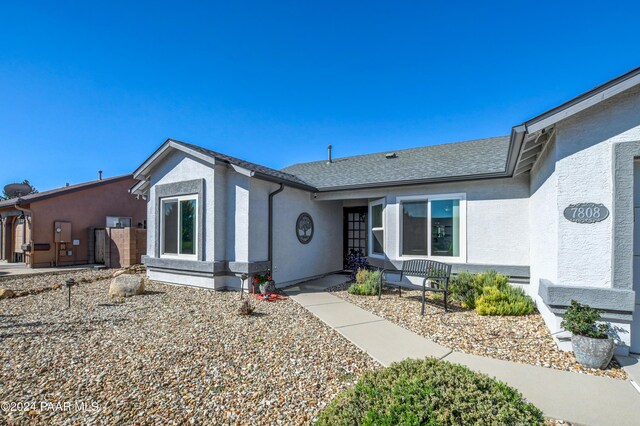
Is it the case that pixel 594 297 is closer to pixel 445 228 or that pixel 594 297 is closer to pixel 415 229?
pixel 445 228

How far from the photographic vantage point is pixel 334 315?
19.8ft

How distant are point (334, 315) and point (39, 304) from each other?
6.94 meters

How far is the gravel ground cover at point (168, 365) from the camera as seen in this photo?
2785mm

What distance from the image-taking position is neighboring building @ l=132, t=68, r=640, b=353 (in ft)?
13.5

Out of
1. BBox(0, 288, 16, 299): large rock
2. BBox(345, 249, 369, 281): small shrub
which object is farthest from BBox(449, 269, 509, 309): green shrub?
BBox(0, 288, 16, 299): large rock

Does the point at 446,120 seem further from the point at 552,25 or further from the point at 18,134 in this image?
the point at 18,134

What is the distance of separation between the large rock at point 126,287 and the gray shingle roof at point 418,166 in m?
6.20

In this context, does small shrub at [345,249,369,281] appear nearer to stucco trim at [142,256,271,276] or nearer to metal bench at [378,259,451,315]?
metal bench at [378,259,451,315]

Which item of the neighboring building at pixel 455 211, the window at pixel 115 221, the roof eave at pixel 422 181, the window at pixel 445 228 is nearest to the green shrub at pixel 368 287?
the neighboring building at pixel 455 211

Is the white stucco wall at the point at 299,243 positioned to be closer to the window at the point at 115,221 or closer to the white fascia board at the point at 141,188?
the white fascia board at the point at 141,188

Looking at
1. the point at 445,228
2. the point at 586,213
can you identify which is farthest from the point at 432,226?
the point at 586,213

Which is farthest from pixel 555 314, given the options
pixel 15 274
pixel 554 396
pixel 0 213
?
pixel 0 213

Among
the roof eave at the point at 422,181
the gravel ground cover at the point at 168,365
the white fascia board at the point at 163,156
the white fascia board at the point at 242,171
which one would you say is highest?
the white fascia board at the point at 163,156

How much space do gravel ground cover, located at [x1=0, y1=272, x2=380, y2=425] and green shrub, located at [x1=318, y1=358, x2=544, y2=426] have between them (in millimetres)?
900
